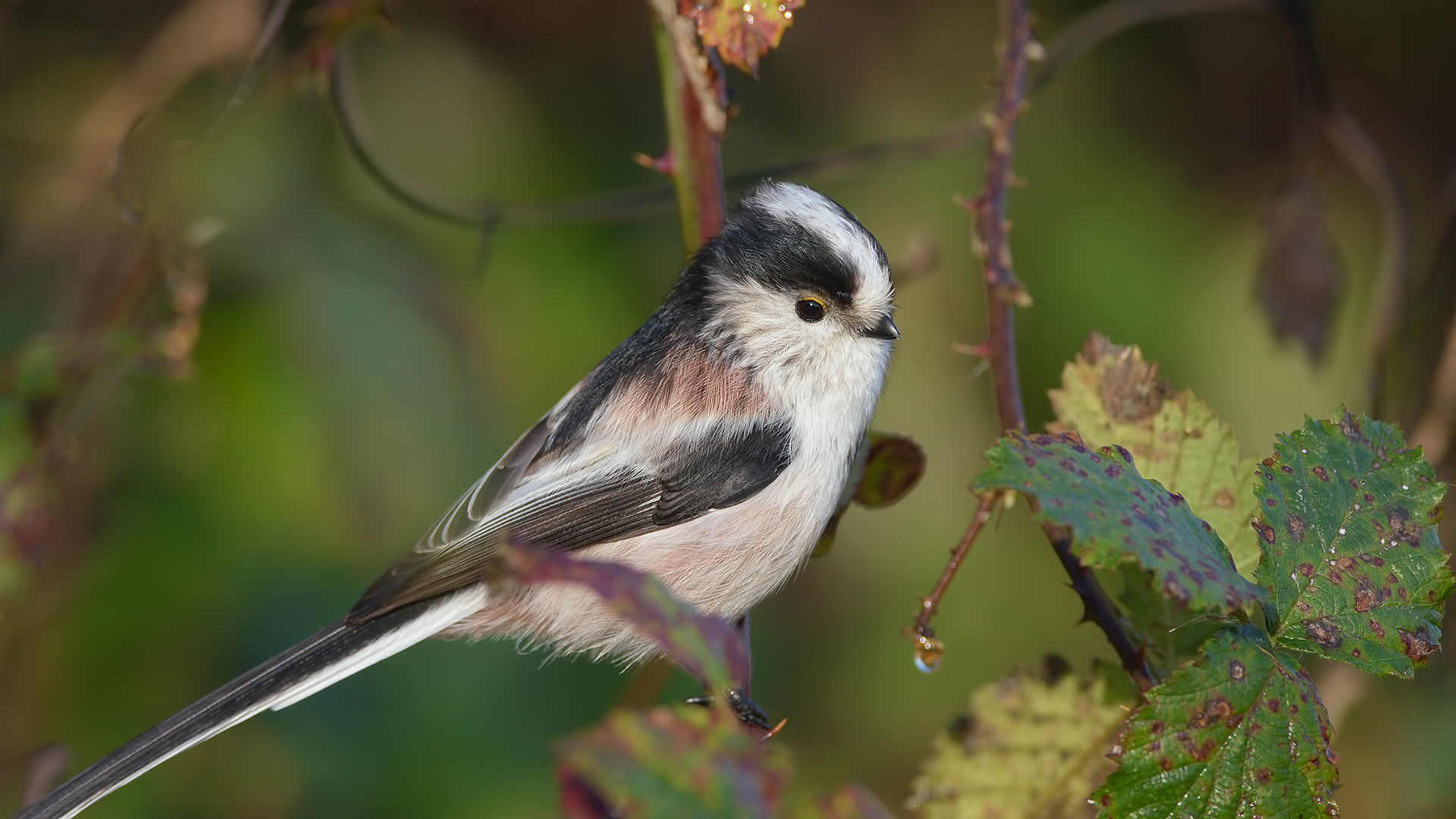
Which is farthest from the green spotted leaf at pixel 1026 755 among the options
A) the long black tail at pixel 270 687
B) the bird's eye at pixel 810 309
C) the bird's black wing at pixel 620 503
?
the long black tail at pixel 270 687

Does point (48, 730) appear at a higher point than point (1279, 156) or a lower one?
lower

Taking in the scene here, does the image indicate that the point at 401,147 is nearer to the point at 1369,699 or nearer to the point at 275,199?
the point at 275,199

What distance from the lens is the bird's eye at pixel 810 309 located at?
6.21 ft

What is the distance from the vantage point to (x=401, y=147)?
2.67 m

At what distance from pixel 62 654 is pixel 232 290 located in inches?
29.3

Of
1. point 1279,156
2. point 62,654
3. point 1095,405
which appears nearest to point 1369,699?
point 1095,405

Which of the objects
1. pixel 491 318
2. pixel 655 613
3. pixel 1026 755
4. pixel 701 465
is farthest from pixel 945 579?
pixel 491 318

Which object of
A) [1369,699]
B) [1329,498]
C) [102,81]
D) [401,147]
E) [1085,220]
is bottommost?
[1369,699]

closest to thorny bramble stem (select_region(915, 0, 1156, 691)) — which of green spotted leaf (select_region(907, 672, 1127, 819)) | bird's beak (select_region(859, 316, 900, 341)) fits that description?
green spotted leaf (select_region(907, 672, 1127, 819))

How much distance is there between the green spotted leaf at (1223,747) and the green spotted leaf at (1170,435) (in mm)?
400

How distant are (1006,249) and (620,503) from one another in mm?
742

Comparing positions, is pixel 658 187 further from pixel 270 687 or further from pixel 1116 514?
pixel 1116 514

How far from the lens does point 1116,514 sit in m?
1.05

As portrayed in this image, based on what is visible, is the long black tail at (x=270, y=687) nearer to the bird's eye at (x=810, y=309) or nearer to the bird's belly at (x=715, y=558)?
the bird's belly at (x=715, y=558)
